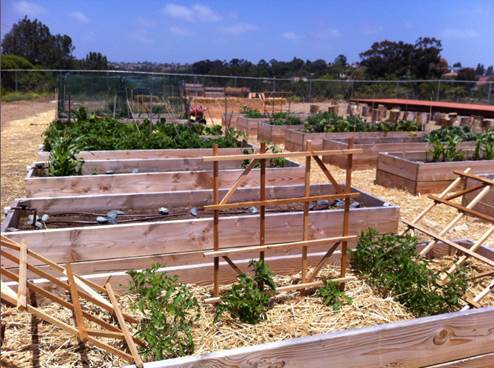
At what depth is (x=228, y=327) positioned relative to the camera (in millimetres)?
3352

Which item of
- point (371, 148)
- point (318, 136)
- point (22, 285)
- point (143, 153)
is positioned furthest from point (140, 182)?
point (318, 136)

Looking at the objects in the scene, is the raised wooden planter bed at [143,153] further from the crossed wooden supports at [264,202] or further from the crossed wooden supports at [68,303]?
the crossed wooden supports at [68,303]

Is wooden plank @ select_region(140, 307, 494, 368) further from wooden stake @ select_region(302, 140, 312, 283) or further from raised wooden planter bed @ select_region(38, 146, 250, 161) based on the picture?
raised wooden planter bed @ select_region(38, 146, 250, 161)

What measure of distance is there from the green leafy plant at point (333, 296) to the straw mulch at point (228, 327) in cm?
4

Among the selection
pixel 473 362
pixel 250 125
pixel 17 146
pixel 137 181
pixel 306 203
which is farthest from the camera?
pixel 250 125

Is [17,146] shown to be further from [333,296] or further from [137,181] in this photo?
[333,296]

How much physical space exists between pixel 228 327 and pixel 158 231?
53.4 inches

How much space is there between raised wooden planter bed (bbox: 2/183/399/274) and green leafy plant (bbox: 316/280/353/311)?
1.62ft

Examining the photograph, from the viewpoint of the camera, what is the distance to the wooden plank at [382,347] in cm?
256

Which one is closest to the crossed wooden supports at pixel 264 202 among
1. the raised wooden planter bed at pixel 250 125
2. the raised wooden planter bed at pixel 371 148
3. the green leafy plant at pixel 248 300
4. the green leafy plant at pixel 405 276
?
the green leafy plant at pixel 248 300

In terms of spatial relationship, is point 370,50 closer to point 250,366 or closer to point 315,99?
point 315,99

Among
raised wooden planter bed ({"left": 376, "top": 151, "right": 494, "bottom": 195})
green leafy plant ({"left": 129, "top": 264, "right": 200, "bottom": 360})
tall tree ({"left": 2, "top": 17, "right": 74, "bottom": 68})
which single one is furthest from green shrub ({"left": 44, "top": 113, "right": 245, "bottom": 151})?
tall tree ({"left": 2, "top": 17, "right": 74, "bottom": 68})

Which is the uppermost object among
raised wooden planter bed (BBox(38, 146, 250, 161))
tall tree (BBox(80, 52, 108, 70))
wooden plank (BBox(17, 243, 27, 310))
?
tall tree (BBox(80, 52, 108, 70))

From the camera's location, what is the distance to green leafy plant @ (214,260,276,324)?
3355mm
